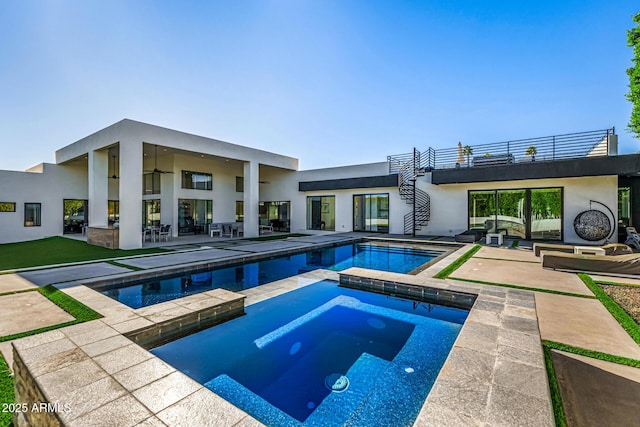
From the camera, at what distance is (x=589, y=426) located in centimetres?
214

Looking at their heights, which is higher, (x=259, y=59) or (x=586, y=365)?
(x=259, y=59)

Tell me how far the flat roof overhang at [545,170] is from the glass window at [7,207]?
2012 cm

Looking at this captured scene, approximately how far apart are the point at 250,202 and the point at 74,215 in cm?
1037

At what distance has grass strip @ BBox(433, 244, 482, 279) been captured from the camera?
6.54 m

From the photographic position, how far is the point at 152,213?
16781 millimetres

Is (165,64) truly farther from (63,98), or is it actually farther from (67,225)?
(67,225)

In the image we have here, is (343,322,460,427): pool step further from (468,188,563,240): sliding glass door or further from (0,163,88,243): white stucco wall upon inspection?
(0,163,88,243): white stucco wall

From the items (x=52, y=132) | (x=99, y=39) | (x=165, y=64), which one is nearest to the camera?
(x=99, y=39)

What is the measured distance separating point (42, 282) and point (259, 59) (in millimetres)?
9638

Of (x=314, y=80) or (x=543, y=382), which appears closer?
(x=543, y=382)

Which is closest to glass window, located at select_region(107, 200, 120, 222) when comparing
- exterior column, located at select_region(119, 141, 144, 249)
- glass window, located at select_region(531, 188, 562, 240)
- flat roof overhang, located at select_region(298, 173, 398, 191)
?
exterior column, located at select_region(119, 141, 144, 249)

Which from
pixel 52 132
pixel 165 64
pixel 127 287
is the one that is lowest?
pixel 127 287

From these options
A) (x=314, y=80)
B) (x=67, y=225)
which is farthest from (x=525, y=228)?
(x=67, y=225)

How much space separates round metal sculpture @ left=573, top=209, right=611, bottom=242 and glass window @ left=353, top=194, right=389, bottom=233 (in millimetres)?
8028
